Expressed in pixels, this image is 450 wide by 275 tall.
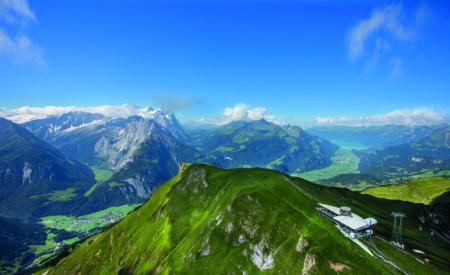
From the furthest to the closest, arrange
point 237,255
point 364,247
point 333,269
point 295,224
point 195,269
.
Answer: point 195,269, point 237,255, point 295,224, point 364,247, point 333,269

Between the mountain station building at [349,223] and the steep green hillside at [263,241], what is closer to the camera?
the steep green hillside at [263,241]

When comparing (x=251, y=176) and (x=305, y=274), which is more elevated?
(x=251, y=176)

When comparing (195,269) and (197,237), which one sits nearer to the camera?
(195,269)

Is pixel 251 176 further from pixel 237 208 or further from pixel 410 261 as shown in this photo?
pixel 410 261

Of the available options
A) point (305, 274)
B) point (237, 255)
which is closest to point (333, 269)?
point (305, 274)

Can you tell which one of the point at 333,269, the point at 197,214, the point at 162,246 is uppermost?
the point at 333,269

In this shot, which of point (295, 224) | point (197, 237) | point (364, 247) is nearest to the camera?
point (364, 247)

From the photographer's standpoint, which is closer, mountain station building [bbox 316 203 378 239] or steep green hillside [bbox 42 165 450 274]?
steep green hillside [bbox 42 165 450 274]

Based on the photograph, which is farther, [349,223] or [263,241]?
[263,241]

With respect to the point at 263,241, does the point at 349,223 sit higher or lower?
higher
